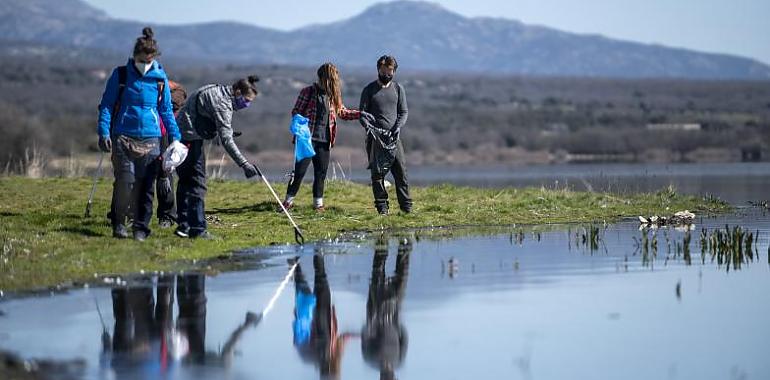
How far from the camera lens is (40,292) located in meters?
12.7

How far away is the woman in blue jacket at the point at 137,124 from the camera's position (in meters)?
15.8

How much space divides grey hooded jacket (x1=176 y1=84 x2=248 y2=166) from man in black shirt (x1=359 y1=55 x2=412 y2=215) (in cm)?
304

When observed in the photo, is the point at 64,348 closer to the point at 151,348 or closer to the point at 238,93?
the point at 151,348

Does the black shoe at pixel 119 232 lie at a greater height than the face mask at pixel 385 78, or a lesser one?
lesser

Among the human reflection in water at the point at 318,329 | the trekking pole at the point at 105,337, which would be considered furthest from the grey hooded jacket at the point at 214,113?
the trekking pole at the point at 105,337

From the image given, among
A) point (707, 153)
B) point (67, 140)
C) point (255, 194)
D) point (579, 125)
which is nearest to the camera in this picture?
point (255, 194)

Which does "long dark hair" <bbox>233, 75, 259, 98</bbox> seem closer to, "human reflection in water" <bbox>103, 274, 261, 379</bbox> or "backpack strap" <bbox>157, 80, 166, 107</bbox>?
"backpack strap" <bbox>157, 80, 166, 107</bbox>

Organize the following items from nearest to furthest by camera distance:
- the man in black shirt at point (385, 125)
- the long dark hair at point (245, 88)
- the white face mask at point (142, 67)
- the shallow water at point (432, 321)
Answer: the shallow water at point (432, 321), the white face mask at point (142, 67), the long dark hair at point (245, 88), the man in black shirt at point (385, 125)

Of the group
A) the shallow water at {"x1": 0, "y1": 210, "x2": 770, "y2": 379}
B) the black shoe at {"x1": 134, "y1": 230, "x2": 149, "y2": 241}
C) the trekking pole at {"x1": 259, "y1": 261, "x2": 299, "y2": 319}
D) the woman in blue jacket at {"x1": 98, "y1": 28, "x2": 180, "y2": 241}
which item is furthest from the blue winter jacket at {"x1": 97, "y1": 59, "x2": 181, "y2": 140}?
the trekking pole at {"x1": 259, "y1": 261, "x2": 299, "y2": 319}

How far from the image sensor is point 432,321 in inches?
420

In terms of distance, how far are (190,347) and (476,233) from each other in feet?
29.6

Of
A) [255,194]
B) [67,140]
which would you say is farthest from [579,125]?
[255,194]

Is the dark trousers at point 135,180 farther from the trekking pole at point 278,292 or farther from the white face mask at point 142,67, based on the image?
the trekking pole at point 278,292

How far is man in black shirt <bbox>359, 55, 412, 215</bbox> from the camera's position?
64.5ft
